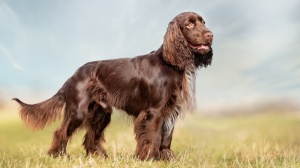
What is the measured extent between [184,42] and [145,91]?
0.95m

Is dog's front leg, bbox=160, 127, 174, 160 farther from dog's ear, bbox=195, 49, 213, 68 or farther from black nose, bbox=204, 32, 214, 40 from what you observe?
black nose, bbox=204, 32, 214, 40

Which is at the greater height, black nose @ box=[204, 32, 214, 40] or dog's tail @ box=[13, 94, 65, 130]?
black nose @ box=[204, 32, 214, 40]

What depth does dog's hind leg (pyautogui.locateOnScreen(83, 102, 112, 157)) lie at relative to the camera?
7.09 metres

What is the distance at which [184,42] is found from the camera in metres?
6.05

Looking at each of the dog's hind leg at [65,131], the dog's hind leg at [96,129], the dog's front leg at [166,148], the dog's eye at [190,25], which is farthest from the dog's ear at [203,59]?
the dog's hind leg at [65,131]

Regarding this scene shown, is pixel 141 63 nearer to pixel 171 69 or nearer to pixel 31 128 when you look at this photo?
pixel 171 69

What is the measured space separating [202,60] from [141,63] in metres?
0.95

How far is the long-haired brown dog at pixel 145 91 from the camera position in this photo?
6016mm

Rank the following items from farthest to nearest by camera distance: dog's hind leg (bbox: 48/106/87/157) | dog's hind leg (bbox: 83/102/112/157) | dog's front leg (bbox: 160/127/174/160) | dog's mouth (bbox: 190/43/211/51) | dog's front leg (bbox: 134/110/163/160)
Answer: dog's hind leg (bbox: 83/102/112/157), dog's hind leg (bbox: 48/106/87/157), dog's front leg (bbox: 160/127/174/160), dog's front leg (bbox: 134/110/163/160), dog's mouth (bbox: 190/43/211/51)

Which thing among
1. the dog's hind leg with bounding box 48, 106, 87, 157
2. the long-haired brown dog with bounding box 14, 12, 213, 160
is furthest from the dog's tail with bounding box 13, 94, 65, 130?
the dog's hind leg with bounding box 48, 106, 87, 157

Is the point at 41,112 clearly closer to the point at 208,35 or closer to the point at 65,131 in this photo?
the point at 65,131

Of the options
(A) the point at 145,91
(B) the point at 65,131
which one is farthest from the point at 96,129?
(A) the point at 145,91

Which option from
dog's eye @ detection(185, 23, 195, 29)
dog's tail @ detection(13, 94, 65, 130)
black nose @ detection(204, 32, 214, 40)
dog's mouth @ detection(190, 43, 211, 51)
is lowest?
dog's tail @ detection(13, 94, 65, 130)

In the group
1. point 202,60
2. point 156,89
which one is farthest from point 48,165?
point 202,60
